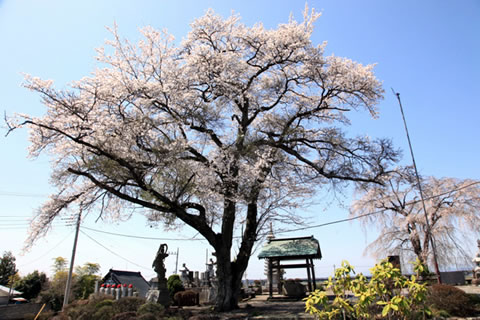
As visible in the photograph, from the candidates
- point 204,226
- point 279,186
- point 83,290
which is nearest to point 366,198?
point 279,186

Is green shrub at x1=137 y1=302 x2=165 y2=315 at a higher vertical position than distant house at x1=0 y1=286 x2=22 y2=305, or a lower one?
higher

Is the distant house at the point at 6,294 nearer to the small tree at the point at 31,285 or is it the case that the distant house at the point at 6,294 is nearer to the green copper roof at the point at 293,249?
the small tree at the point at 31,285

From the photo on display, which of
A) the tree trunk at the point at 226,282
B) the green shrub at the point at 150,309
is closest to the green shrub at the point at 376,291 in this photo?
the green shrub at the point at 150,309

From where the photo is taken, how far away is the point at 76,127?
32.4 ft

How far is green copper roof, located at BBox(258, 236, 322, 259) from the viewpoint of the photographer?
15.2 meters

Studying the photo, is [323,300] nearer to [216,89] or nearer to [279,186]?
[279,186]

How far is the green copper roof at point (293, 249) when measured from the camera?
15.2 m

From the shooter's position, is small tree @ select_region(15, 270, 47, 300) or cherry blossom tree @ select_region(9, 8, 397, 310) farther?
small tree @ select_region(15, 270, 47, 300)

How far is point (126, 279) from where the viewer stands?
23766 millimetres

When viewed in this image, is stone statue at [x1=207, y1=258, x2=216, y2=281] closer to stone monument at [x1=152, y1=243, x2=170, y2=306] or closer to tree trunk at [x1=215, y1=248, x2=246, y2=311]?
stone monument at [x1=152, y1=243, x2=170, y2=306]

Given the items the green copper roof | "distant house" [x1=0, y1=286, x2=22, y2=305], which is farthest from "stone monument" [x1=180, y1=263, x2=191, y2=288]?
"distant house" [x1=0, y1=286, x2=22, y2=305]

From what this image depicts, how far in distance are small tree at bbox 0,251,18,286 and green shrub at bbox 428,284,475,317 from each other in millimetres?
42898

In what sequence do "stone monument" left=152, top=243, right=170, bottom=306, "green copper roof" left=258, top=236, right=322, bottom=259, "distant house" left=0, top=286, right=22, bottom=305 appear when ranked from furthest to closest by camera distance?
"distant house" left=0, top=286, right=22, bottom=305 → "green copper roof" left=258, top=236, right=322, bottom=259 → "stone monument" left=152, top=243, right=170, bottom=306

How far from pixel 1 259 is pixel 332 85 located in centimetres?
4256
